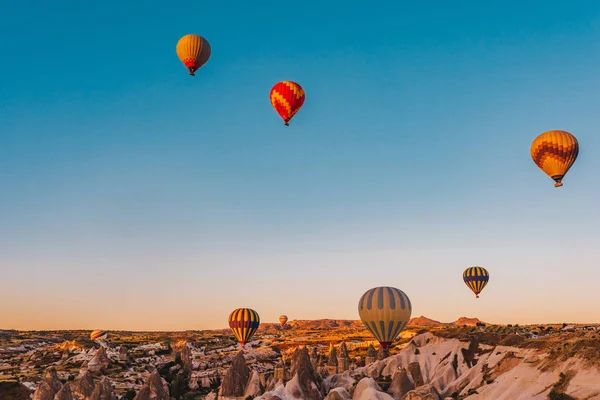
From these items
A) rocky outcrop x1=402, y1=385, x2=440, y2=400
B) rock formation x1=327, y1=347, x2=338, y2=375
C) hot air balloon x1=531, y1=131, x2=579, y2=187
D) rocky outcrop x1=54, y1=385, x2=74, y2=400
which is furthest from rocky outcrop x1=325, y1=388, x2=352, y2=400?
rocky outcrop x1=54, y1=385, x2=74, y2=400

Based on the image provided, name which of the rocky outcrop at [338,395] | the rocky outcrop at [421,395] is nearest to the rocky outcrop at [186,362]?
the rocky outcrop at [338,395]

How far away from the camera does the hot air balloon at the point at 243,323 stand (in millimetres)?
69938

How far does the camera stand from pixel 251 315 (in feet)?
234

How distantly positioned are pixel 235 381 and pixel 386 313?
66.5 ft

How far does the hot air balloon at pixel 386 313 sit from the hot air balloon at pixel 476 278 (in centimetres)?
2531

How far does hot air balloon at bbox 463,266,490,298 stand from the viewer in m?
74.9

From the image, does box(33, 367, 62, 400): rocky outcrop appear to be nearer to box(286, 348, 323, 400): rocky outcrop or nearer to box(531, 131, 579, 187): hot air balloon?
box(286, 348, 323, 400): rocky outcrop

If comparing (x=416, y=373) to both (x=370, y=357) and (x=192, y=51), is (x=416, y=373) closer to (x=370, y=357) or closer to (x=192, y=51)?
(x=370, y=357)

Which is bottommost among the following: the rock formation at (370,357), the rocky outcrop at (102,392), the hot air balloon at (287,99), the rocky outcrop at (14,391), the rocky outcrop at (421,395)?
the rocky outcrop at (14,391)

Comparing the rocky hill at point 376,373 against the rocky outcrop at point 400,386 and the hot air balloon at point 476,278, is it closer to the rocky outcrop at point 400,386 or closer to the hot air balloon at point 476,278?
the rocky outcrop at point 400,386

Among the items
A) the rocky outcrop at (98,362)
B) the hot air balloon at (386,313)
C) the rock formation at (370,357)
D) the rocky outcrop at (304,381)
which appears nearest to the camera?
the rocky outcrop at (304,381)

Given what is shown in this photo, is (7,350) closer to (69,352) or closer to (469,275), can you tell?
(69,352)

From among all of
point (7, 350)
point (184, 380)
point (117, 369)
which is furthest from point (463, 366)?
point (7, 350)

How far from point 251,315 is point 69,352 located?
2160 inches
